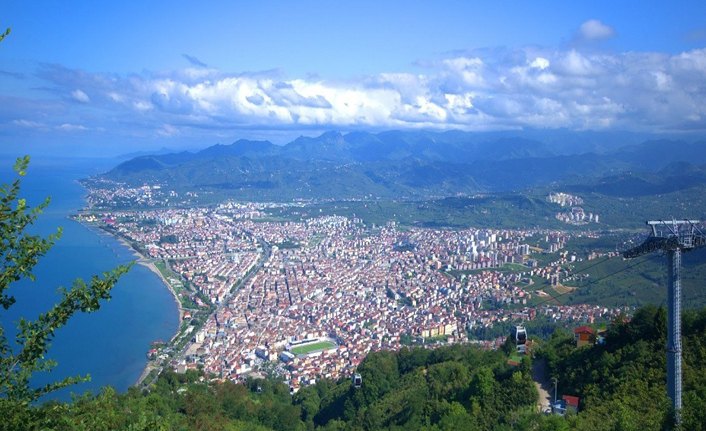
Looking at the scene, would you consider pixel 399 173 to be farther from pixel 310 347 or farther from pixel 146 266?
pixel 310 347

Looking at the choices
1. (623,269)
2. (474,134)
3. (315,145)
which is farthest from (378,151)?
(623,269)

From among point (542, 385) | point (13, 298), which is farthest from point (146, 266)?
point (13, 298)

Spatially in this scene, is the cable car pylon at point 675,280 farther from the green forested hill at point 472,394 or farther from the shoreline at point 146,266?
the shoreline at point 146,266

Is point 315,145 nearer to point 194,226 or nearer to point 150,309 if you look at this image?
point 194,226

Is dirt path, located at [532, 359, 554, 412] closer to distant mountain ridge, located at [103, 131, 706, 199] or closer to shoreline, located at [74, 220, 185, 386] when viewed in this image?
shoreline, located at [74, 220, 185, 386]

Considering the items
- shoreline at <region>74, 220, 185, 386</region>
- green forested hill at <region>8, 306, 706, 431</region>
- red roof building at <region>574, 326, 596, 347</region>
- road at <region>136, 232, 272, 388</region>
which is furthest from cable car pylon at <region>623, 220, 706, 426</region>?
road at <region>136, 232, 272, 388</region>

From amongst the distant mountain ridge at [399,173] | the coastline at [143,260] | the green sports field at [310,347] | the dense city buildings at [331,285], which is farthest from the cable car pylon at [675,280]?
the distant mountain ridge at [399,173]
